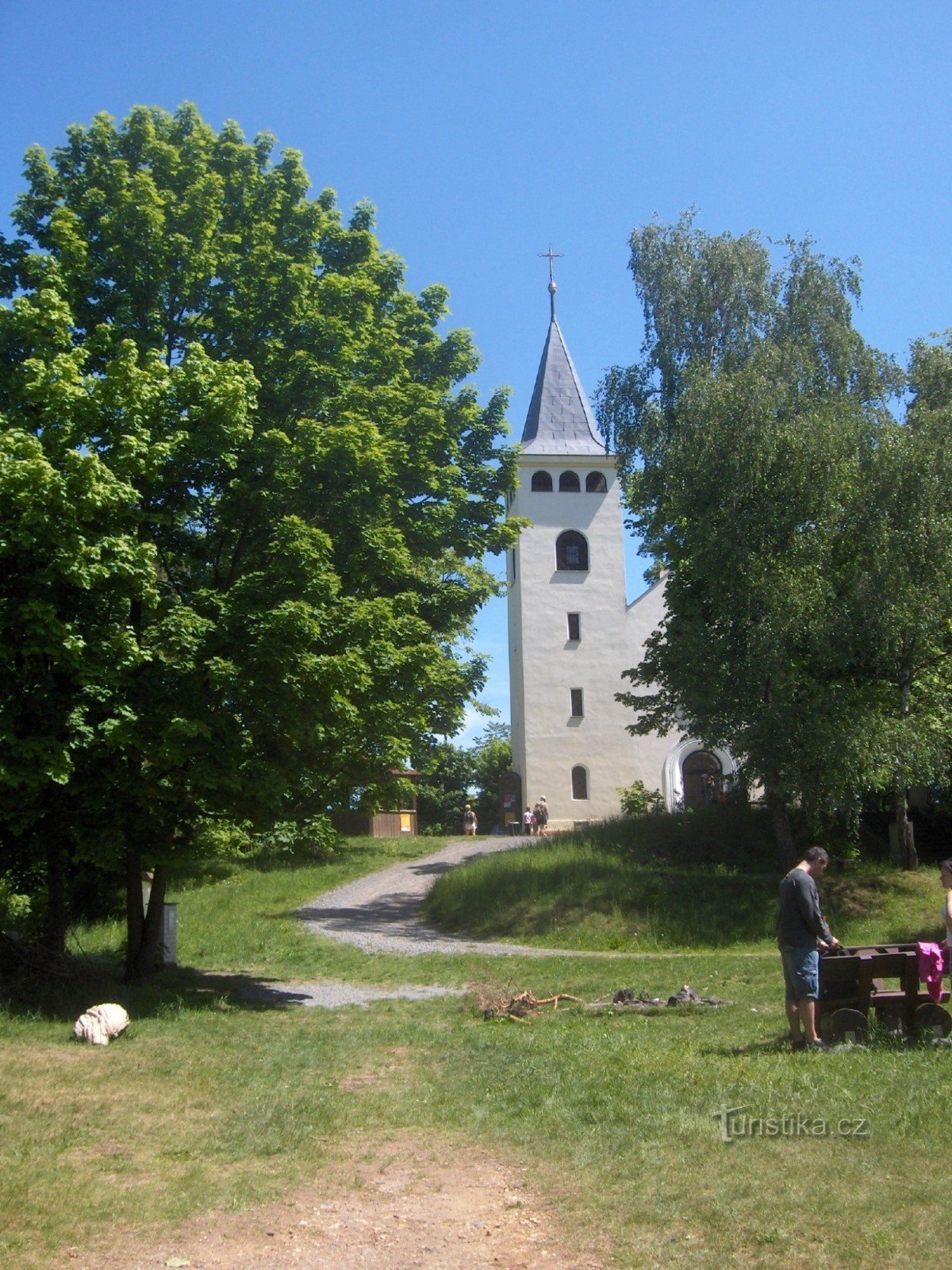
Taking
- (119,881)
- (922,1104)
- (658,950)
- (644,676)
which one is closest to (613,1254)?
(922,1104)

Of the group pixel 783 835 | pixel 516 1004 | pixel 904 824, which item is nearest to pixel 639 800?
pixel 783 835

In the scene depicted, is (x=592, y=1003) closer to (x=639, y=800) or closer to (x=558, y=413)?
(x=639, y=800)

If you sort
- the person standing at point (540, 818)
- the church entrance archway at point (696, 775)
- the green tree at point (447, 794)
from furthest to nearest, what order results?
the green tree at point (447, 794) < the church entrance archway at point (696, 775) < the person standing at point (540, 818)

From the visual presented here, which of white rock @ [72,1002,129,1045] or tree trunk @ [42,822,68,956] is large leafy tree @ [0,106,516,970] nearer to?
tree trunk @ [42,822,68,956]

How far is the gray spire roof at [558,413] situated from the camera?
4319cm

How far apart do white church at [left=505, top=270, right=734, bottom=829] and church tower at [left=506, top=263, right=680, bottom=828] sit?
39 mm

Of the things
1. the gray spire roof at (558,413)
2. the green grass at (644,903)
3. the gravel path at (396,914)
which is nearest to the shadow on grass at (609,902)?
the green grass at (644,903)

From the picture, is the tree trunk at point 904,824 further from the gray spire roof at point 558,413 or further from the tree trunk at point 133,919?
the gray spire roof at point 558,413

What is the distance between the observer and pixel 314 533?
13.2m

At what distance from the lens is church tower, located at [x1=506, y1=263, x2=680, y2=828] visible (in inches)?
1586

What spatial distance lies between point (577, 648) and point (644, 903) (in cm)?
2077

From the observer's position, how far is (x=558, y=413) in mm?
44406

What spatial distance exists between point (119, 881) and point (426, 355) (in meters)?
10.2

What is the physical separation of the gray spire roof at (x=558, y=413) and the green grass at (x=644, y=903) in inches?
871
